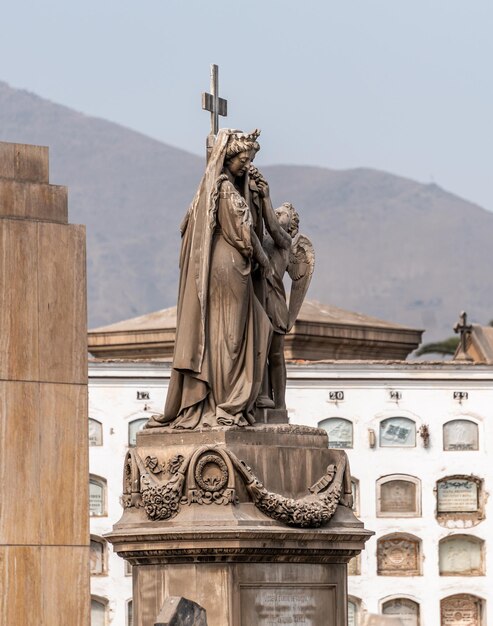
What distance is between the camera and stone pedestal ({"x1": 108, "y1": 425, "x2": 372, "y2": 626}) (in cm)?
2628

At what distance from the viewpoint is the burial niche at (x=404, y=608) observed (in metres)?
92.5

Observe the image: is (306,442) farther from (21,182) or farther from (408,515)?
(408,515)

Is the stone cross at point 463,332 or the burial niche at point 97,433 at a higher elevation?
the stone cross at point 463,332

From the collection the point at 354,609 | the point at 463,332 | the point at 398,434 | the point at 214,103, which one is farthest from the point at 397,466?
the point at 214,103

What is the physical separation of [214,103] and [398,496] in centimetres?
6484

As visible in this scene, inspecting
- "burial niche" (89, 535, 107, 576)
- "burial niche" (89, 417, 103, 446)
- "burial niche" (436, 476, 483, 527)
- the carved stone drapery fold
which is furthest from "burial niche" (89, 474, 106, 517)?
the carved stone drapery fold

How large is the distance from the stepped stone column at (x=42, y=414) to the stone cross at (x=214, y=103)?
20.4 feet

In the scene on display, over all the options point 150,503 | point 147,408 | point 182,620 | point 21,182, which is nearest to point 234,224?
point 150,503

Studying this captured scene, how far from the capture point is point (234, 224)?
27156 mm

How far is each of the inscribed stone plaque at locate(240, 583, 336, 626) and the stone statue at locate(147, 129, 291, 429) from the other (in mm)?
1782

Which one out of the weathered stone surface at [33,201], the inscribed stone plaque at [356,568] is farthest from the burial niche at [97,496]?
the weathered stone surface at [33,201]

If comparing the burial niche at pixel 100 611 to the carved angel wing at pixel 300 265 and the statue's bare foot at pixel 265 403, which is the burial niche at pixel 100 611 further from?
the statue's bare foot at pixel 265 403

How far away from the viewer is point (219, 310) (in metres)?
27.1

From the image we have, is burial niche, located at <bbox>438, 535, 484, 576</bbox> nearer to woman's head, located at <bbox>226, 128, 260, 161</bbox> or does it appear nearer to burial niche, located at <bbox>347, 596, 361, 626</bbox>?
burial niche, located at <bbox>347, 596, 361, 626</bbox>
